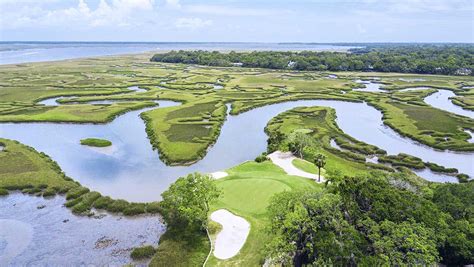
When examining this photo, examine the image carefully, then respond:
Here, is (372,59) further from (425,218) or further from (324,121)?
(425,218)

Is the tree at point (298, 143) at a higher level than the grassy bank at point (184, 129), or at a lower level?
higher

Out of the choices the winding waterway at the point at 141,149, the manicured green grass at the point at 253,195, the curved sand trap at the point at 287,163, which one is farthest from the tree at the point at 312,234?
the winding waterway at the point at 141,149

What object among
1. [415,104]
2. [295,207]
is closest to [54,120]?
[295,207]

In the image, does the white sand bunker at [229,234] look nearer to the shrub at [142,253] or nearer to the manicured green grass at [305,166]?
the shrub at [142,253]

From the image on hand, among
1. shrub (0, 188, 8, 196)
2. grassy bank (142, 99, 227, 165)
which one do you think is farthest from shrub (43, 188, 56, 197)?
grassy bank (142, 99, 227, 165)

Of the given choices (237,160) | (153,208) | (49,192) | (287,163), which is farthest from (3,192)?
(287,163)
